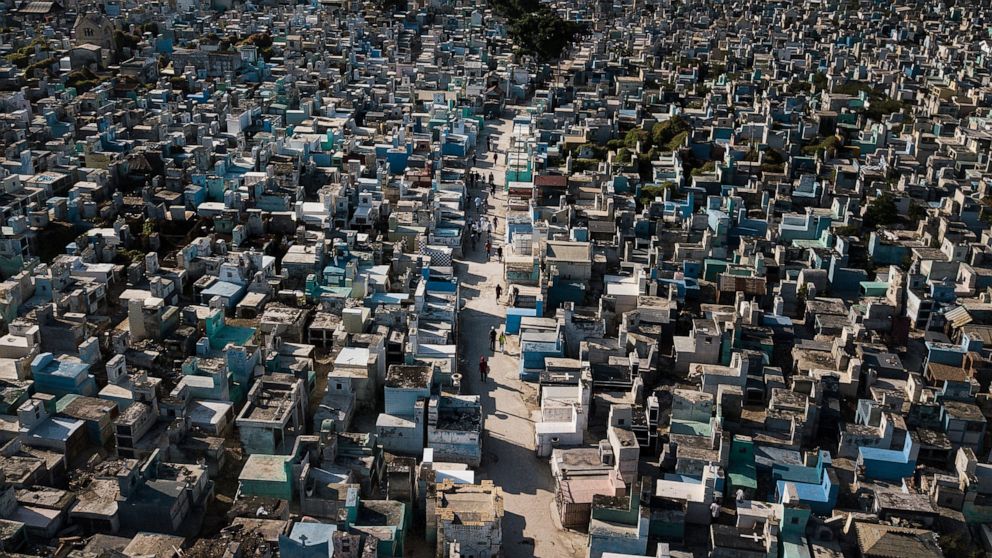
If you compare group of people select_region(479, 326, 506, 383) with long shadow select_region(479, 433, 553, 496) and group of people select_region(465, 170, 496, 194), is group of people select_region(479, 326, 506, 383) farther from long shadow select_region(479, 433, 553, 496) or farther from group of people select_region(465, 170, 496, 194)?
group of people select_region(465, 170, 496, 194)

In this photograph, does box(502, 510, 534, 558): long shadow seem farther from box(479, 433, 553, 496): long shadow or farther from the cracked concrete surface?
box(479, 433, 553, 496): long shadow

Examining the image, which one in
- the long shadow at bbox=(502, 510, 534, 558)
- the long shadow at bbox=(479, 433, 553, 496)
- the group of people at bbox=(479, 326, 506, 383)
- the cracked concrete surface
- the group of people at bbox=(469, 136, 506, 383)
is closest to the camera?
the long shadow at bbox=(502, 510, 534, 558)

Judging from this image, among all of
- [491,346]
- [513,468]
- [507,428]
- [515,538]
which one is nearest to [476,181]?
[491,346]

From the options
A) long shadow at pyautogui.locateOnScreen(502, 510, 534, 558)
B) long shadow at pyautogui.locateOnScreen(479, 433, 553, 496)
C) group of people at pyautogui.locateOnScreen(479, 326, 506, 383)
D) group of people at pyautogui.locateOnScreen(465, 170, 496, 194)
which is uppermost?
group of people at pyautogui.locateOnScreen(465, 170, 496, 194)

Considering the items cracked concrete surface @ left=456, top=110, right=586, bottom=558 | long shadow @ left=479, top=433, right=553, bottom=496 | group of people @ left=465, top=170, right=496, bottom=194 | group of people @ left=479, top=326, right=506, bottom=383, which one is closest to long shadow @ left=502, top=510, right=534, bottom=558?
cracked concrete surface @ left=456, top=110, right=586, bottom=558

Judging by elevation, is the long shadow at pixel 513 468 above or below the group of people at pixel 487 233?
below

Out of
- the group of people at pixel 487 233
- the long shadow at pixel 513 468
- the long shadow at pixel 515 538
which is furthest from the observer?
the group of people at pixel 487 233

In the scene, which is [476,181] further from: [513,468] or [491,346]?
[513,468]

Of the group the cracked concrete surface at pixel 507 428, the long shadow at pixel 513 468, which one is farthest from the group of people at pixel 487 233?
the long shadow at pixel 513 468

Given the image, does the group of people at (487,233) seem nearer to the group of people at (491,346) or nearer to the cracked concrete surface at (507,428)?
the group of people at (491,346)

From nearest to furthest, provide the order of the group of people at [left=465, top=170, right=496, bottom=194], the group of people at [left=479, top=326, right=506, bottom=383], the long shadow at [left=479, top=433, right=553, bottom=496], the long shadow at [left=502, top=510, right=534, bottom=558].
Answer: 1. the long shadow at [left=502, top=510, right=534, bottom=558]
2. the long shadow at [left=479, top=433, right=553, bottom=496]
3. the group of people at [left=479, top=326, right=506, bottom=383]
4. the group of people at [left=465, top=170, right=496, bottom=194]

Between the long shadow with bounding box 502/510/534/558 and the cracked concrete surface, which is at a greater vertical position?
the cracked concrete surface

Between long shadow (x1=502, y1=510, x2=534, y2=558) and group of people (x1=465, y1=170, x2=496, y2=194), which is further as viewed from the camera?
group of people (x1=465, y1=170, x2=496, y2=194)
